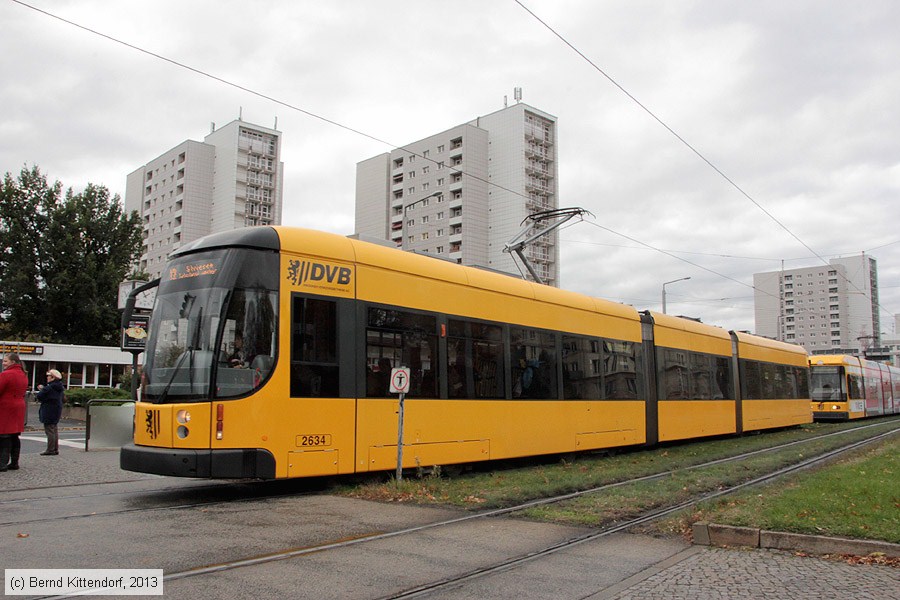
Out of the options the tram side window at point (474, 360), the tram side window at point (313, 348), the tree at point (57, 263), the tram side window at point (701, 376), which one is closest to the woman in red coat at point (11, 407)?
the tram side window at point (313, 348)

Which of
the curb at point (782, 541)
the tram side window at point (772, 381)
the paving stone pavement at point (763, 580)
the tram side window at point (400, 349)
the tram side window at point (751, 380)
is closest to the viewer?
the paving stone pavement at point (763, 580)

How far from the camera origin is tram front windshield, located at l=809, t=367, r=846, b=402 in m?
32.6

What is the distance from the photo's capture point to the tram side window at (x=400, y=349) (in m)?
10.2

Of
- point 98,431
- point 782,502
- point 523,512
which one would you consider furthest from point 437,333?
point 98,431

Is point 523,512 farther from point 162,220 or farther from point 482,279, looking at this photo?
point 162,220

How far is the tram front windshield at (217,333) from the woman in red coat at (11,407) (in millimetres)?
3375

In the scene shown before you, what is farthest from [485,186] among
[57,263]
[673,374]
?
[673,374]

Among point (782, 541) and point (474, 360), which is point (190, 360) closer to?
point (474, 360)

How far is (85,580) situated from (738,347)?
823 inches

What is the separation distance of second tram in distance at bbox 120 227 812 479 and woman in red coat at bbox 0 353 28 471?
3331mm

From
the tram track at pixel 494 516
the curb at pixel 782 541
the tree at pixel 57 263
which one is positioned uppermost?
the tree at pixel 57 263

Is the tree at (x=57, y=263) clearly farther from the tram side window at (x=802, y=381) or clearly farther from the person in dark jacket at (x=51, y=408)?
the tram side window at (x=802, y=381)

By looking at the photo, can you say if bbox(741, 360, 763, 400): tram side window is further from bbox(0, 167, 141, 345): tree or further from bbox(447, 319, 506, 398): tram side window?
bbox(0, 167, 141, 345): tree

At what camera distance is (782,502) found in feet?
27.0
